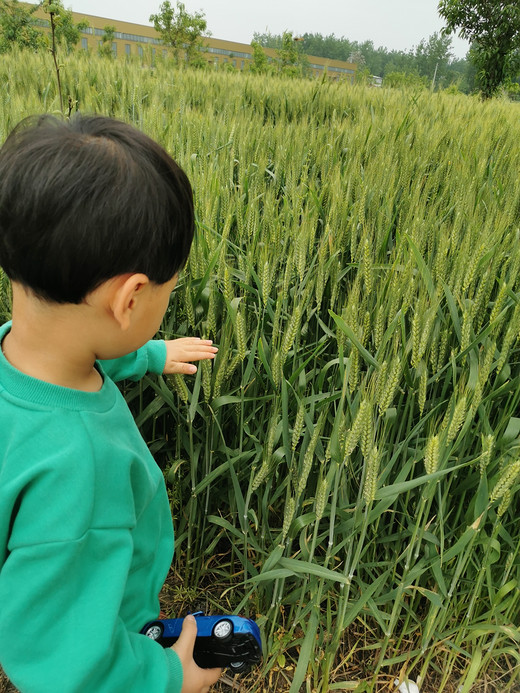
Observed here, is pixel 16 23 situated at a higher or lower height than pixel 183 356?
higher

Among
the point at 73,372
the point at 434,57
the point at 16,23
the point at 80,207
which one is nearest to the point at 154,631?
the point at 73,372

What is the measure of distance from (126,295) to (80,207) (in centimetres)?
9

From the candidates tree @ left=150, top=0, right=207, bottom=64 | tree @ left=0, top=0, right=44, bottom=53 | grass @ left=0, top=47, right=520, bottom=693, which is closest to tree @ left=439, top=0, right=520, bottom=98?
tree @ left=150, top=0, right=207, bottom=64

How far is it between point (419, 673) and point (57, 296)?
0.94 meters

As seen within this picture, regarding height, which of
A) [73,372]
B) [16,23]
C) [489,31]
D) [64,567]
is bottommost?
[64,567]

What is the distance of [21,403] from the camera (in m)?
0.53

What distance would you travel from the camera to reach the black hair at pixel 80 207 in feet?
1.58

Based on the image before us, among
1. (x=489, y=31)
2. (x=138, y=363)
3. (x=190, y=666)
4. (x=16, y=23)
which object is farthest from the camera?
(x=489, y=31)

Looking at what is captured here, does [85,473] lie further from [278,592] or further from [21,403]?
[278,592]

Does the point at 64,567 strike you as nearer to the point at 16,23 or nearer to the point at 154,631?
the point at 154,631

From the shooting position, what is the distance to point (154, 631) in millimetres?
729

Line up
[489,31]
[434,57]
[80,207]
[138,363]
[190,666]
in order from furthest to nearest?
[434,57] → [489,31] → [138,363] → [190,666] → [80,207]

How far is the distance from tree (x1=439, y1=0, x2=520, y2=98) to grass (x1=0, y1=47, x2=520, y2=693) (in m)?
14.7

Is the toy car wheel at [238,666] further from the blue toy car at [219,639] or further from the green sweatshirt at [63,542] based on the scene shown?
the green sweatshirt at [63,542]
